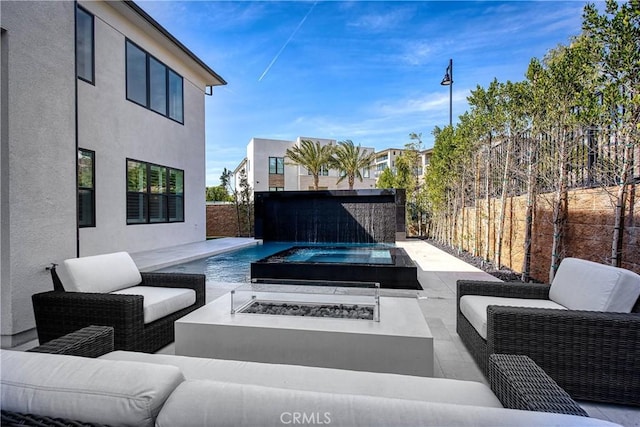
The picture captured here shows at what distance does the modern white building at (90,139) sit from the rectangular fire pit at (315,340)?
198cm

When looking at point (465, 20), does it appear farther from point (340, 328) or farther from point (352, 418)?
point (352, 418)

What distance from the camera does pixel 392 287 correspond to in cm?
552

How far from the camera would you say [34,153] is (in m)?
3.32

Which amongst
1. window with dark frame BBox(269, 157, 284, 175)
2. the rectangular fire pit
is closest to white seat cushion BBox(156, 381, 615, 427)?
the rectangular fire pit

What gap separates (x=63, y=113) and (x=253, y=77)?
30.9ft

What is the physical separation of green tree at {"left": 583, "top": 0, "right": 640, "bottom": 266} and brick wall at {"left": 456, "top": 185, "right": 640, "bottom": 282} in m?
0.10

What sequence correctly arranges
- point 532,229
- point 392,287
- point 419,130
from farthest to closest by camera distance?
point 419,130 < point 532,229 < point 392,287

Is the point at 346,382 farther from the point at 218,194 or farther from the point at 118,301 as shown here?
the point at 218,194

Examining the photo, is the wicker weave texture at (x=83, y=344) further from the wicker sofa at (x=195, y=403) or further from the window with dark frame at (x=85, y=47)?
the window with dark frame at (x=85, y=47)

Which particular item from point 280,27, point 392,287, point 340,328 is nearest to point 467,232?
point 392,287

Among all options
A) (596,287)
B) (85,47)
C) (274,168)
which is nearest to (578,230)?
(596,287)

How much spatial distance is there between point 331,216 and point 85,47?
8927mm

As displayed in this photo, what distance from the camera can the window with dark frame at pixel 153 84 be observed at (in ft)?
Answer: 28.9

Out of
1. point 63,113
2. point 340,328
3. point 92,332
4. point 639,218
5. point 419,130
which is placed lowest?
point 340,328
